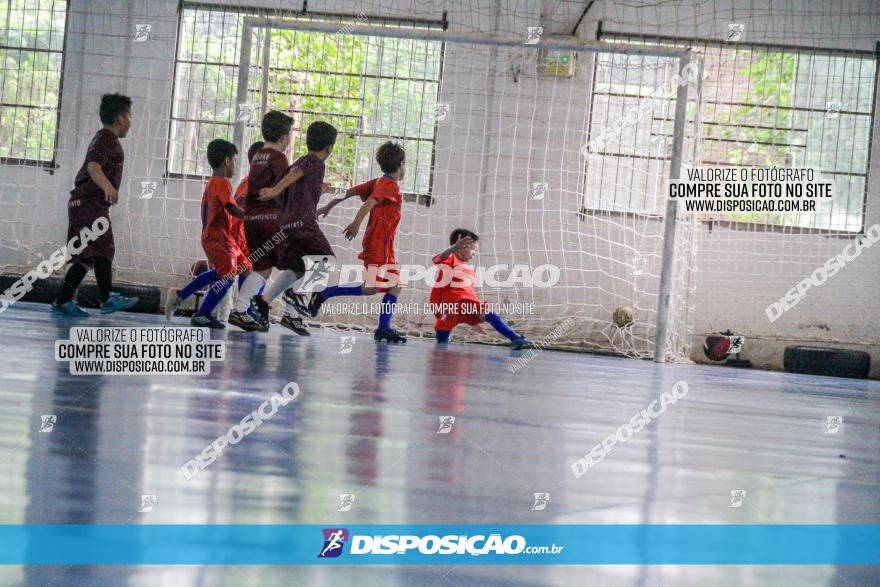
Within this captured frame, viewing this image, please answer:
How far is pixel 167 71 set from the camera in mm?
10492

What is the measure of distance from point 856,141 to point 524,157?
372 centimetres

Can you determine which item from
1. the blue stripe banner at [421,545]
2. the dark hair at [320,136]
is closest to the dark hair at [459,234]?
→ the dark hair at [320,136]

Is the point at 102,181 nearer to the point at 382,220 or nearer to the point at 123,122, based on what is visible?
the point at 123,122

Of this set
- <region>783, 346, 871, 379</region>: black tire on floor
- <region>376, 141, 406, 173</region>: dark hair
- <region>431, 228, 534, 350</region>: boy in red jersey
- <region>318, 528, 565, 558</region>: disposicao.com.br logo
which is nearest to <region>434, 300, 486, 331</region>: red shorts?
<region>431, 228, 534, 350</region>: boy in red jersey

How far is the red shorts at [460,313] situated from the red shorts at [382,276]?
0.92 meters

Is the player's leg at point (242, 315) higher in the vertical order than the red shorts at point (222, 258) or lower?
lower

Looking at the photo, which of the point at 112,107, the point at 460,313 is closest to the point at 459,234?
the point at 460,313

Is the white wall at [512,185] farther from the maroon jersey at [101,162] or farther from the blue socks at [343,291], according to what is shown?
the maroon jersey at [101,162]

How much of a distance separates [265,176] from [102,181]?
1.22 m

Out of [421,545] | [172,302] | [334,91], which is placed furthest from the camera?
[334,91]

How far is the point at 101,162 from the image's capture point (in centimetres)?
689

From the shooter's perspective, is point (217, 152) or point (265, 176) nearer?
point (265, 176)

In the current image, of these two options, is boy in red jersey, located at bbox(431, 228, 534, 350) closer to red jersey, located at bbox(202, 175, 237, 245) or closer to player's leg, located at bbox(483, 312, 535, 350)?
player's leg, located at bbox(483, 312, 535, 350)

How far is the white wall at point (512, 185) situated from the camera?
34.1 feet
